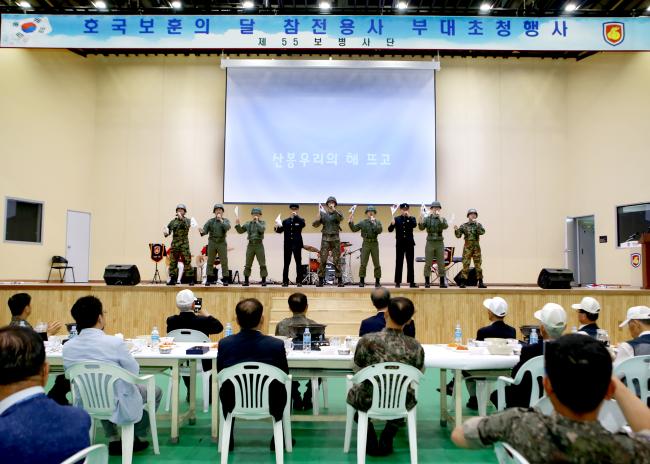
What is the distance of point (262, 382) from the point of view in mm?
3182

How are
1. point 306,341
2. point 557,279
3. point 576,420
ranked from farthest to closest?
point 557,279 < point 306,341 < point 576,420

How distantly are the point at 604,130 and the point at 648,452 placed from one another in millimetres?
11650

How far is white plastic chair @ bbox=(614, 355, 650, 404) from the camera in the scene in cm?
326

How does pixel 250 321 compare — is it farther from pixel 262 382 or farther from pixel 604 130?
pixel 604 130

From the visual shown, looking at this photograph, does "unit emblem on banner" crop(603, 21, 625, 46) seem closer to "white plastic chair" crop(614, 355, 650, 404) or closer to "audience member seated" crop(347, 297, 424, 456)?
"white plastic chair" crop(614, 355, 650, 404)

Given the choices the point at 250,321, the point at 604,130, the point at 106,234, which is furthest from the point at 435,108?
the point at 250,321

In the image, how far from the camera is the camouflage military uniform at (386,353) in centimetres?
321

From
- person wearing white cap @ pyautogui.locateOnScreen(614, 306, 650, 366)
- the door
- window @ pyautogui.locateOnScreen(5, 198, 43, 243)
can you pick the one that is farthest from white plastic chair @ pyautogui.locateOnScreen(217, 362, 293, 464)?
the door

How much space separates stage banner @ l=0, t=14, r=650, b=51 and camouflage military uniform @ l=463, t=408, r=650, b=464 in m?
5.73

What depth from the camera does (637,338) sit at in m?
3.53

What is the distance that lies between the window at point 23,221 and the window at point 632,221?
41.4 feet

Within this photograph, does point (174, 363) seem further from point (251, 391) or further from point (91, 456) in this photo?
point (91, 456)

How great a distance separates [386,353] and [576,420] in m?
1.87

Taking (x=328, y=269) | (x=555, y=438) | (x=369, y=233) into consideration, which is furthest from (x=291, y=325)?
(x=328, y=269)
